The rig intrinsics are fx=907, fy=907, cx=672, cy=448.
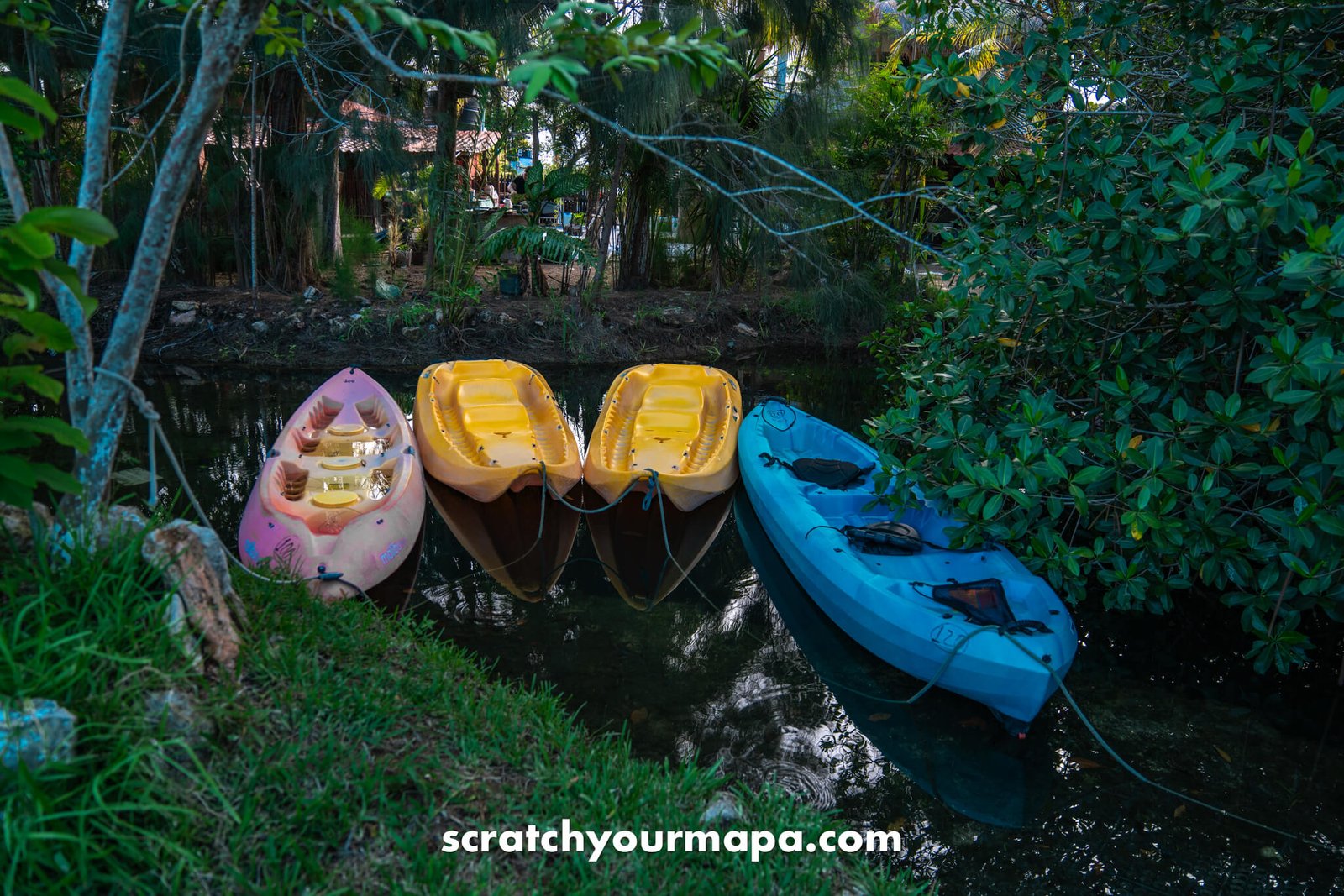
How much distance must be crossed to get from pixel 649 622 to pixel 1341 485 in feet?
11.2

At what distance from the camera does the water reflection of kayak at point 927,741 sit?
384cm

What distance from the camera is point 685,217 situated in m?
13.8

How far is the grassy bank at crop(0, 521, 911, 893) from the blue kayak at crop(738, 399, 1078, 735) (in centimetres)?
142

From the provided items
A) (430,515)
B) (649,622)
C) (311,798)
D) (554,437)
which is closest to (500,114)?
(554,437)

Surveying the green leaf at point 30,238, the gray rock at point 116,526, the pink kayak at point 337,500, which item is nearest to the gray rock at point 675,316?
the pink kayak at point 337,500

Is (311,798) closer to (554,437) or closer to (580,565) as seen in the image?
(580,565)

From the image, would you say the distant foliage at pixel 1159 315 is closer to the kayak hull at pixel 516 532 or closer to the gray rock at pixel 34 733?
the kayak hull at pixel 516 532

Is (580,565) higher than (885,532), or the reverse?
(885,532)

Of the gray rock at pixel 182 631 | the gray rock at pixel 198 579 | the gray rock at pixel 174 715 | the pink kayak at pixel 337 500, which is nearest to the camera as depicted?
the gray rock at pixel 174 715

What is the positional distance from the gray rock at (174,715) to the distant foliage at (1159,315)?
3536 millimetres

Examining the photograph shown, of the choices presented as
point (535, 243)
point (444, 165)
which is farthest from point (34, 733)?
point (444, 165)

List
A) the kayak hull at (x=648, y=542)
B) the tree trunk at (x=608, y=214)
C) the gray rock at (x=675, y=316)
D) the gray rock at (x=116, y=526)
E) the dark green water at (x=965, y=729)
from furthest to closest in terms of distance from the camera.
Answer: the gray rock at (x=675, y=316), the tree trunk at (x=608, y=214), the kayak hull at (x=648, y=542), the dark green water at (x=965, y=729), the gray rock at (x=116, y=526)

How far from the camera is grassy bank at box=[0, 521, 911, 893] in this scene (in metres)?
1.99

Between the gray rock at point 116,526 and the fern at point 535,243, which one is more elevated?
the fern at point 535,243
